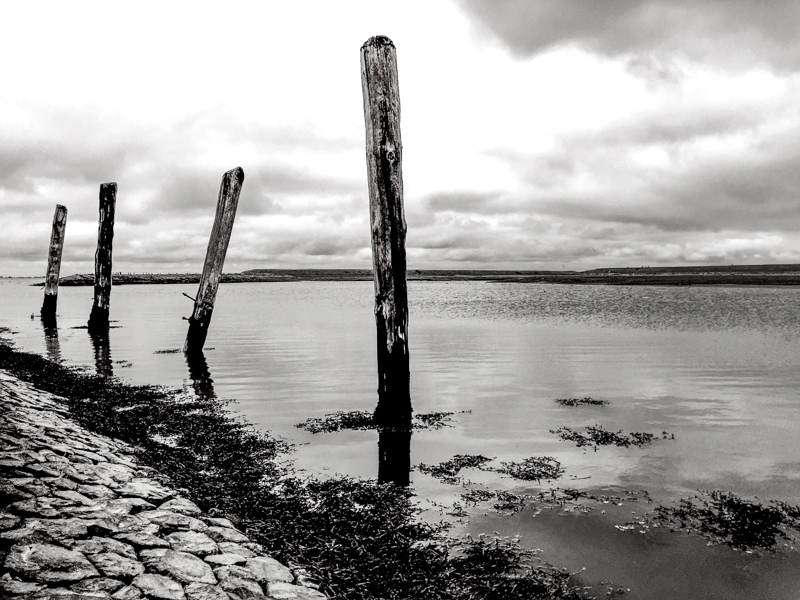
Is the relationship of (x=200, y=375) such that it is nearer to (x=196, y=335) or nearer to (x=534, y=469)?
(x=196, y=335)

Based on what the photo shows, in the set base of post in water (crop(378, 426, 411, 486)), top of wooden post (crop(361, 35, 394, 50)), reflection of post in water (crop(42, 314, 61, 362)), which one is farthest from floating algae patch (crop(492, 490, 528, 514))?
reflection of post in water (crop(42, 314, 61, 362))

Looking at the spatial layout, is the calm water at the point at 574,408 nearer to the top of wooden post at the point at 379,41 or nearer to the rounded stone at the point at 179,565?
the rounded stone at the point at 179,565

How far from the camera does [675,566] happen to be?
4242 mm

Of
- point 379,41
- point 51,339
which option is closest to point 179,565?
point 379,41

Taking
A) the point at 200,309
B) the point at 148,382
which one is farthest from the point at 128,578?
the point at 200,309

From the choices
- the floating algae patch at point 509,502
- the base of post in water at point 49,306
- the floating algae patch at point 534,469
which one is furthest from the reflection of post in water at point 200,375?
the base of post in water at point 49,306

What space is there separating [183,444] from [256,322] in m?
20.3

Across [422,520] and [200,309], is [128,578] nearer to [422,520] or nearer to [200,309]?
[422,520]

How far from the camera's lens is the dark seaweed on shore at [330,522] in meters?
3.88

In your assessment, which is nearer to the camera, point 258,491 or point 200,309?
point 258,491

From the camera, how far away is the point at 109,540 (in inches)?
145

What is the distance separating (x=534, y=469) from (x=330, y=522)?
2.75m

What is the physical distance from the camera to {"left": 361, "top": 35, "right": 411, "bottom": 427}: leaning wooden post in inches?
310

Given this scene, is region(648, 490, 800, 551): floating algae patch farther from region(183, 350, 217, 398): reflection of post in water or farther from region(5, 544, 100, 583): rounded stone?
region(183, 350, 217, 398): reflection of post in water
